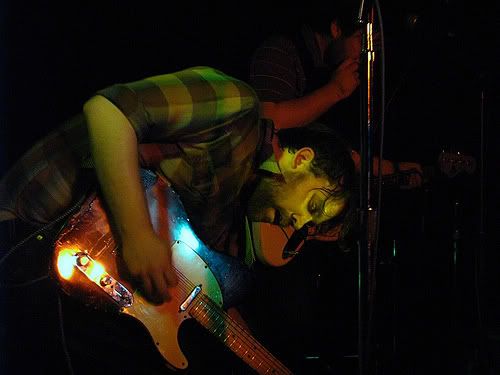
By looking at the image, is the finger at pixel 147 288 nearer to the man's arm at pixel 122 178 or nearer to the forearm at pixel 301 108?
the man's arm at pixel 122 178

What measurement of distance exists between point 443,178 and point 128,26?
170cm

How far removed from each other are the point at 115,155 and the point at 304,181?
965 mm

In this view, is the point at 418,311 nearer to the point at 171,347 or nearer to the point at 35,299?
the point at 171,347

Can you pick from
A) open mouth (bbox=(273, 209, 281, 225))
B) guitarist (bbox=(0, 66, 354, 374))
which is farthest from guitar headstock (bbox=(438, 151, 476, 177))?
guitarist (bbox=(0, 66, 354, 374))

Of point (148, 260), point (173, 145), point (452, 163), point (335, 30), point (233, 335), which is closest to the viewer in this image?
point (148, 260)

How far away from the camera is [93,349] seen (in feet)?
5.18

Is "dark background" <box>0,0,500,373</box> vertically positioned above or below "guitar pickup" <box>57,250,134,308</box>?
above

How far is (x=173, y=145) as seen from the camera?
5.46 ft

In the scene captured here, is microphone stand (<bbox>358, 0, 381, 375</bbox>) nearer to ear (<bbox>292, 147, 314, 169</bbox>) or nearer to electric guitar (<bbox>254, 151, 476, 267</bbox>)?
ear (<bbox>292, 147, 314, 169</bbox>)

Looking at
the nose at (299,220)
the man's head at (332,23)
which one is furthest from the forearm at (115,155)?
the man's head at (332,23)

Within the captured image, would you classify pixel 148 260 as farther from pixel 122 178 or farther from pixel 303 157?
pixel 303 157

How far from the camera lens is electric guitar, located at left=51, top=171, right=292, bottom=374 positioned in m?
1.50

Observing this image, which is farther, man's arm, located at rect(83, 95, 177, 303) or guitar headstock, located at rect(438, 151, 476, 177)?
guitar headstock, located at rect(438, 151, 476, 177)

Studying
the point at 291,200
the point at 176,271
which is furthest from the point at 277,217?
the point at 176,271
